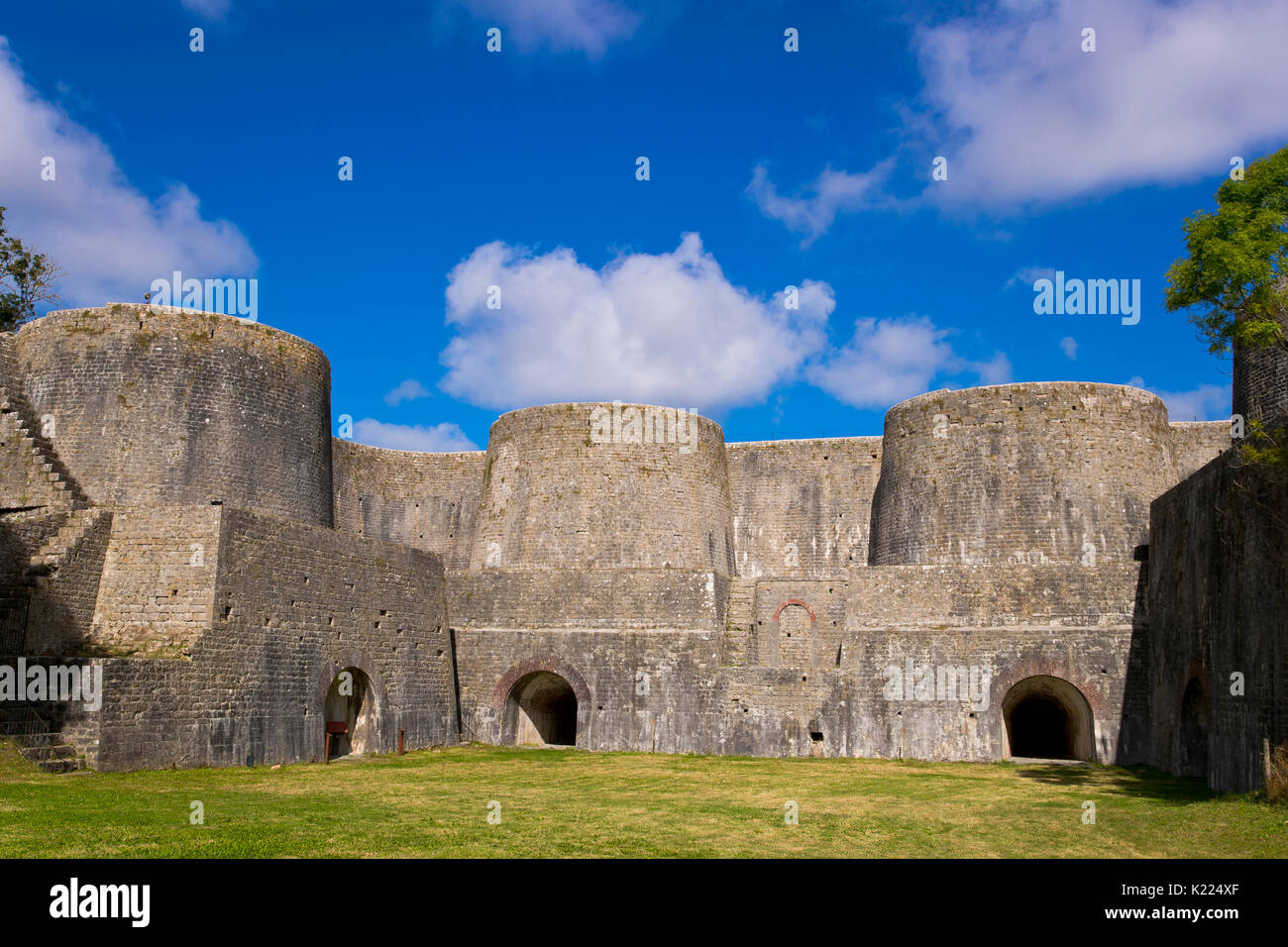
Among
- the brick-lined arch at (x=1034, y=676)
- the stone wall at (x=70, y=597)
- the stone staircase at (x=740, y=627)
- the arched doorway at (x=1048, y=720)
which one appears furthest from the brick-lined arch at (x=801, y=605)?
the stone wall at (x=70, y=597)

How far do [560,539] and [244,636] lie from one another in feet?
36.6

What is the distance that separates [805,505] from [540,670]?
1044 cm

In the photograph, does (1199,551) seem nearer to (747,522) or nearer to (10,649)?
(747,522)

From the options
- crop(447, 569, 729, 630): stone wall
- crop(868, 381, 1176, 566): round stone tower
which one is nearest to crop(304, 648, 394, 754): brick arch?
crop(447, 569, 729, 630): stone wall

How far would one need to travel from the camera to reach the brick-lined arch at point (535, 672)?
79.9ft

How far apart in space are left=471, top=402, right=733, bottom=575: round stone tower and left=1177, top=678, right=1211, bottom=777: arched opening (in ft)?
41.8

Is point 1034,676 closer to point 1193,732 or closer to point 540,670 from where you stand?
point 1193,732

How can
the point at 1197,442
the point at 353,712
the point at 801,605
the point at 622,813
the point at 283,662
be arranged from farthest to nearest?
the point at 1197,442 → the point at 801,605 → the point at 353,712 → the point at 283,662 → the point at 622,813

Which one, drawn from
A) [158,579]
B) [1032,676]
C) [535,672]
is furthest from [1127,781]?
[158,579]

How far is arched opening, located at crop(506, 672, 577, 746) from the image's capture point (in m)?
25.9

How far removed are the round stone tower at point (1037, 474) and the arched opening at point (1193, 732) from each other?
7.12 m

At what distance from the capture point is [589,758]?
73.0 ft

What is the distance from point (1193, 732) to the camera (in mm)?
18812
